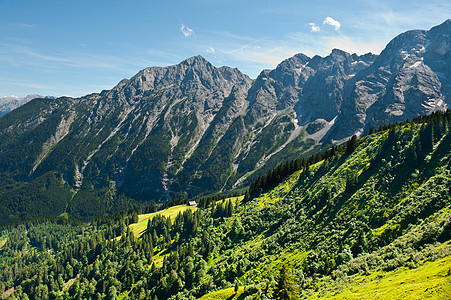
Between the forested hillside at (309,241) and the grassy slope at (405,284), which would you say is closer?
the grassy slope at (405,284)

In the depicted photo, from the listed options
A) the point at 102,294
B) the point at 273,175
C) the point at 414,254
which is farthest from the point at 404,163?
the point at 102,294

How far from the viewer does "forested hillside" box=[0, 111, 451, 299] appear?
125ft

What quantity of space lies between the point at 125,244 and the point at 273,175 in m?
89.5

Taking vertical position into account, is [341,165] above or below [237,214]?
above

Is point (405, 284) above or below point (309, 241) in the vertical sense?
above

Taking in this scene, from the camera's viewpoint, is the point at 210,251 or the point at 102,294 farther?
the point at 102,294

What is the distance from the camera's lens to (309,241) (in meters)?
62.6

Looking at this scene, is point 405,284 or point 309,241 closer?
point 405,284

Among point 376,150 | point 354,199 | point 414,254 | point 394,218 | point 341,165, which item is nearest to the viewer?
point 414,254

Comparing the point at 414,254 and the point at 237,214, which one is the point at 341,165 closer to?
the point at 237,214

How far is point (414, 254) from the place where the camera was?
35.9 meters

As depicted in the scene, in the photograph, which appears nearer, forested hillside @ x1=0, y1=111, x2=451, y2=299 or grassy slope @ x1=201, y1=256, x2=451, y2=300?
grassy slope @ x1=201, y1=256, x2=451, y2=300

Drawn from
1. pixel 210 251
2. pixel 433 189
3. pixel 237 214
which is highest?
pixel 433 189

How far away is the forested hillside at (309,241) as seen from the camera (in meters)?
38.0
